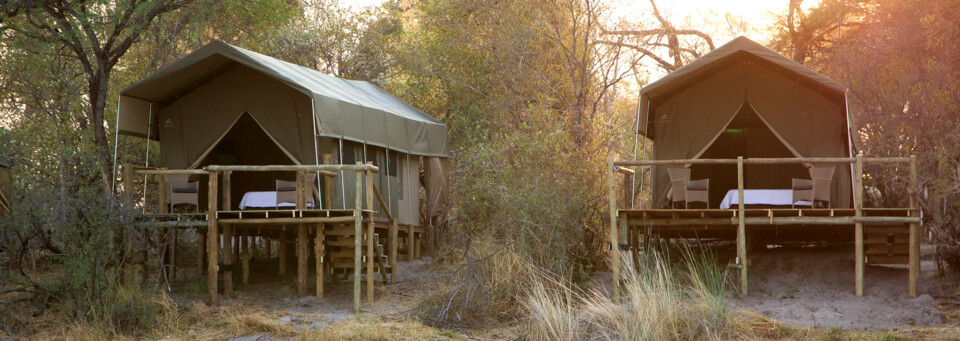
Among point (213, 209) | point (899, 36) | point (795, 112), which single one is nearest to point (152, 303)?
point (213, 209)

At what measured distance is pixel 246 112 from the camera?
12.6 metres

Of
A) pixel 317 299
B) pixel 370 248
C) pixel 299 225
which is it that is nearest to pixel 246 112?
pixel 299 225

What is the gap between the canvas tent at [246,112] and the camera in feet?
38.0

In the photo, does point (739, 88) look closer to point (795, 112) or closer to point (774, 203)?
point (795, 112)

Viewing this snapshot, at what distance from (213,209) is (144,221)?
0.77 m

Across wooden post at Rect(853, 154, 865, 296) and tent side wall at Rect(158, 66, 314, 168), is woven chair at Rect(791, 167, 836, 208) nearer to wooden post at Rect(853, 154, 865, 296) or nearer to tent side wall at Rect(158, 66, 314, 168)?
wooden post at Rect(853, 154, 865, 296)

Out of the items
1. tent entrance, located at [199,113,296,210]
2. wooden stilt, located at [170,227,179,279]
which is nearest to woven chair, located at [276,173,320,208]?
wooden stilt, located at [170,227,179,279]

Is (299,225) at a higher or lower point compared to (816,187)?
lower

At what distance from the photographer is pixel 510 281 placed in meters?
9.75

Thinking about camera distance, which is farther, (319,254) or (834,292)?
(319,254)

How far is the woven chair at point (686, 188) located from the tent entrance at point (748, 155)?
5.77ft

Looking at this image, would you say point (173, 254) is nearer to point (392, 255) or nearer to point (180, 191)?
point (180, 191)

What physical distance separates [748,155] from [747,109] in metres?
0.88

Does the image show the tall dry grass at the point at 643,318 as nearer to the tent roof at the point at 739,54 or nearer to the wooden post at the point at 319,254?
the wooden post at the point at 319,254
